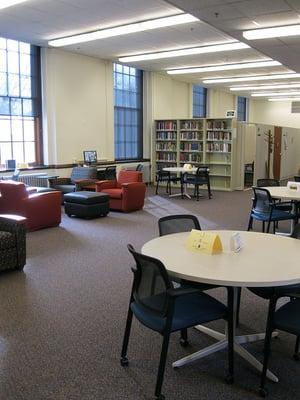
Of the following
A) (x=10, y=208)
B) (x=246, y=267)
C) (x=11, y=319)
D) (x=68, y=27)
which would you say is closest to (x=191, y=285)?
(x=246, y=267)

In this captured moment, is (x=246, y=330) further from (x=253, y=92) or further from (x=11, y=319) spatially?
(x=253, y=92)

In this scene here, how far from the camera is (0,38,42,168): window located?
365 inches

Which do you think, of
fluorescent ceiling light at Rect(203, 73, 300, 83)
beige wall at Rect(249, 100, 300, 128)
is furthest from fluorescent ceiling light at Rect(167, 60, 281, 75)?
beige wall at Rect(249, 100, 300, 128)

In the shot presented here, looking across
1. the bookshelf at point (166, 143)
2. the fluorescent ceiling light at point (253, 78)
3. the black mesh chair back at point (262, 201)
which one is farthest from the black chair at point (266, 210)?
the fluorescent ceiling light at point (253, 78)

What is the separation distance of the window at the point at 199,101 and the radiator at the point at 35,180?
8021 millimetres

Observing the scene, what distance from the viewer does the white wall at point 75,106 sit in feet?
32.9

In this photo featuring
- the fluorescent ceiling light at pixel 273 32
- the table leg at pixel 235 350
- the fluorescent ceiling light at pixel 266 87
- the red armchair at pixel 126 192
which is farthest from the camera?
the fluorescent ceiling light at pixel 266 87

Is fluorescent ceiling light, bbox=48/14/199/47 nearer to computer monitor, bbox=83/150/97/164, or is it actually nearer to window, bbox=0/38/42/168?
window, bbox=0/38/42/168

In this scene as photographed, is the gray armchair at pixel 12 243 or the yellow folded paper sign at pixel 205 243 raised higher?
the yellow folded paper sign at pixel 205 243

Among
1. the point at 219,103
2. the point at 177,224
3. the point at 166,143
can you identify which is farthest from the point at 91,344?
the point at 219,103

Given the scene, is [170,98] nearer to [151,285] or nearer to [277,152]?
[277,152]

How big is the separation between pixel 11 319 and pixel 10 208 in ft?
10.5

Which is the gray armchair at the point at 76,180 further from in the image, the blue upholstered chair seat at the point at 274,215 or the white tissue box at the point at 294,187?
the white tissue box at the point at 294,187

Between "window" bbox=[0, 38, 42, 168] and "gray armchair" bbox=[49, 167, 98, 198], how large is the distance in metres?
0.86
